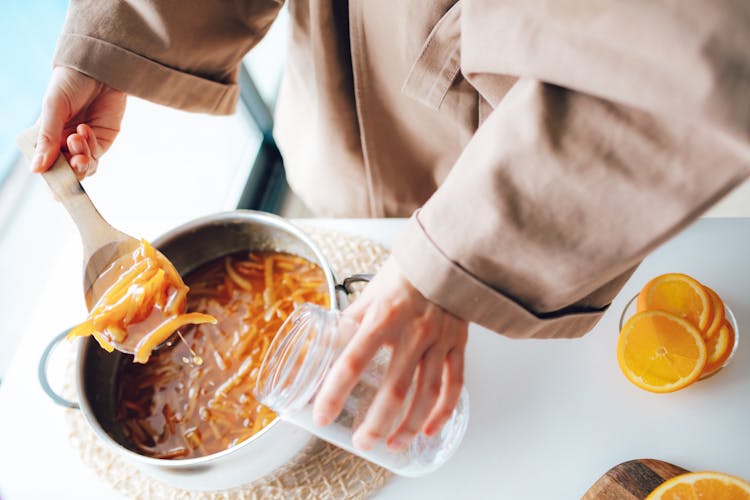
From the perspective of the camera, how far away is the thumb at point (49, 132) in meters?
0.64

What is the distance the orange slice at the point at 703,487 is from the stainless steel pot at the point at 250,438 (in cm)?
35

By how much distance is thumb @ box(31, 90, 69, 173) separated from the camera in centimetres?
64

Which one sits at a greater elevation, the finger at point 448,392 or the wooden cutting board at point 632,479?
the finger at point 448,392

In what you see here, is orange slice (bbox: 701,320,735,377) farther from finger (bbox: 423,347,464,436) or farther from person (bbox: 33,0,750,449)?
finger (bbox: 423,347,464,436)

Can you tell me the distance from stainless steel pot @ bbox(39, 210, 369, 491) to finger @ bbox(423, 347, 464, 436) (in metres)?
0.14

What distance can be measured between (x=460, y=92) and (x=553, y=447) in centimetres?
40

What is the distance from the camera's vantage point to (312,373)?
19.6 inches

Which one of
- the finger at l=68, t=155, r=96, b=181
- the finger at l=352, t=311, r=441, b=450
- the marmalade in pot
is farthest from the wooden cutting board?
the finger at l=68, t=155, r=96, b=181

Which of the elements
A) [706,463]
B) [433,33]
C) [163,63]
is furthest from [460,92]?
[706,463]

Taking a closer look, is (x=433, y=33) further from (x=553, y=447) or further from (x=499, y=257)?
(x=553, y=447)

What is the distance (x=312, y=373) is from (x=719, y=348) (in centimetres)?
44

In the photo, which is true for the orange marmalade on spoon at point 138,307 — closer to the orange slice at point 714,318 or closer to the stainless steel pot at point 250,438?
the stainless steel pot at point 250,438

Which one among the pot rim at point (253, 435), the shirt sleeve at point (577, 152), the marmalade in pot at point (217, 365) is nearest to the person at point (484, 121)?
the shirt sleeve at point (577, 152)

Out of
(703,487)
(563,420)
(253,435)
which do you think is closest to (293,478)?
(253,435)
